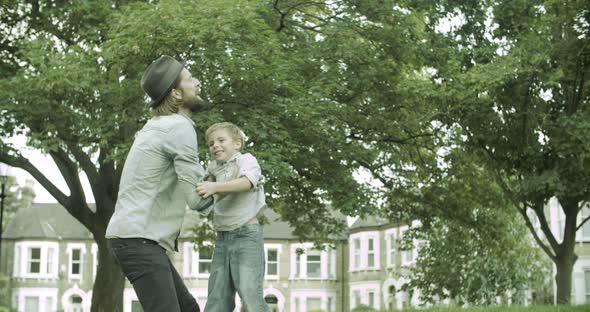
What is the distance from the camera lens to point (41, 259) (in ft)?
184

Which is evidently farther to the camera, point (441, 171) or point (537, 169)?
point (441, 171)

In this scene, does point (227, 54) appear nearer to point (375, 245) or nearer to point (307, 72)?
point (307, 72)

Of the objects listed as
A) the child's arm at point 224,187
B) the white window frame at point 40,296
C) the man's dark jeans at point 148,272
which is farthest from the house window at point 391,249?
the man's dark jeans at point 148,272

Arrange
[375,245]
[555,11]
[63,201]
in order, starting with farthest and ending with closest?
[375,245]
[63,201]
[555,11]

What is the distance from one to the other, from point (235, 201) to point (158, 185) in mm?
1237

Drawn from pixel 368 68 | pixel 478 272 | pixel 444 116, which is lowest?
pixel 478 272

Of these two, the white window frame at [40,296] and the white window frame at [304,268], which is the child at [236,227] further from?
the white window frame at [40,296]

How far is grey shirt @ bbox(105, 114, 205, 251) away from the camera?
466 cm

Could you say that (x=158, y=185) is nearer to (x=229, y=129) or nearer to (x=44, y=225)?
(x=229, y=129)

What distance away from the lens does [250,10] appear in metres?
16.4

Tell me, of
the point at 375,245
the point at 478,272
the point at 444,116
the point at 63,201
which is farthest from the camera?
the point at 375,245

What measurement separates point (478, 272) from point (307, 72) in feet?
49.2

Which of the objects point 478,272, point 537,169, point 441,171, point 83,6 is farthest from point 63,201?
point 478,272

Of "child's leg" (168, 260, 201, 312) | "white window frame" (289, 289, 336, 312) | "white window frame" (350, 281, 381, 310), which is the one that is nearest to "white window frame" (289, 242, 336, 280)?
"white window frame" (289, 289, 336, 312)
